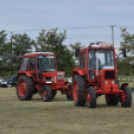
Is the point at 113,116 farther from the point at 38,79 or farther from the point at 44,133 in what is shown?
the point at 38,79

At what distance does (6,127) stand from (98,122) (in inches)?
101

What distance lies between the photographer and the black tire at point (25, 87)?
66.9 feet

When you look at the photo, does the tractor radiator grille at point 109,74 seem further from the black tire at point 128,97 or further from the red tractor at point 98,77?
the black tire at point 128,97

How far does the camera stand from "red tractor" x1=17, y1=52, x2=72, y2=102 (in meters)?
20.4

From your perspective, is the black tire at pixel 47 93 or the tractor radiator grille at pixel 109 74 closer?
the tractor radiator grille at pixel 109 74

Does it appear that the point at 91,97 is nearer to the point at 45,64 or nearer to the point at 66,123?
the point at 66,123

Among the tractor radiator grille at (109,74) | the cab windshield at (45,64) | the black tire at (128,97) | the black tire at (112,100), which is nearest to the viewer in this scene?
the black tire at (128,97)

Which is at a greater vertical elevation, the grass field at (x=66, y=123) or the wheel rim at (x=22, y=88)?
the wheel rim at (x=22, y=88)

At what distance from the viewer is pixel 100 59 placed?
15789mm

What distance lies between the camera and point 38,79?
2072 cm

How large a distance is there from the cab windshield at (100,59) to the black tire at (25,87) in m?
5.61

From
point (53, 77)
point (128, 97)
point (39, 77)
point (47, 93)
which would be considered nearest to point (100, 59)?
point (128, 97)

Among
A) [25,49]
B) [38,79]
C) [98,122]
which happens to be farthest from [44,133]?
[25,49]

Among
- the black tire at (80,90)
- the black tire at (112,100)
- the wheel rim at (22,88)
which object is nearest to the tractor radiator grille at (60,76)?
the wheel rim at (22,88)
